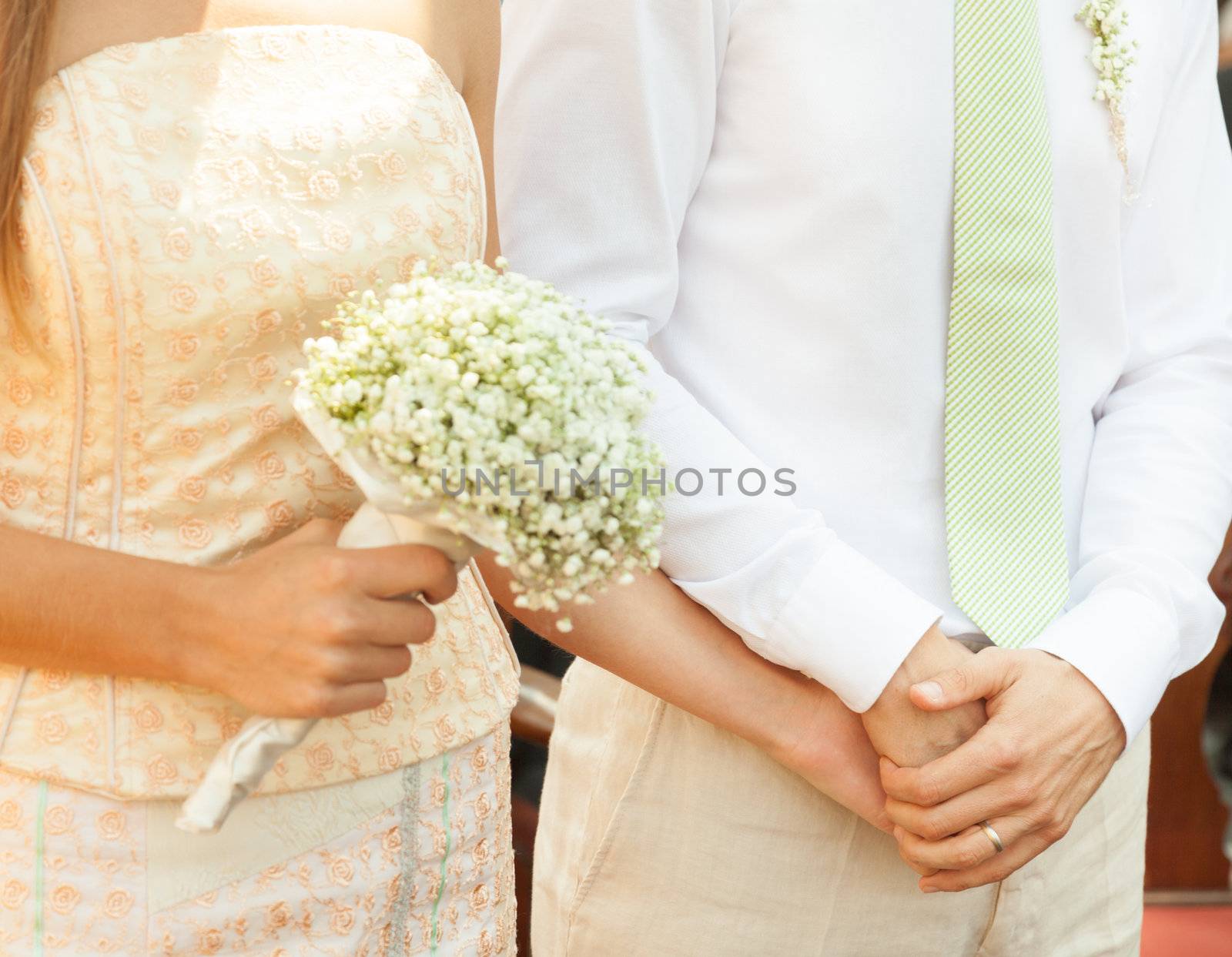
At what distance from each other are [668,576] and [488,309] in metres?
0.57

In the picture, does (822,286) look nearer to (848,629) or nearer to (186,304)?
(848,629)

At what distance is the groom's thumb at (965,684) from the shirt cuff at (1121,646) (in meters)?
0.08

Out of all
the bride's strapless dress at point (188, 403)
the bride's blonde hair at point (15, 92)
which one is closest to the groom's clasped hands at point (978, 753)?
the bride's strapless dress at point (188, 403)

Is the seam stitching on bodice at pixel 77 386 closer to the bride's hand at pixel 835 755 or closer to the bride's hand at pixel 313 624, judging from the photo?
the bride's hand at pixel 313 624

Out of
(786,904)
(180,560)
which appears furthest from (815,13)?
(786,904)

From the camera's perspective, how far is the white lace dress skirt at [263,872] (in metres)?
1.07

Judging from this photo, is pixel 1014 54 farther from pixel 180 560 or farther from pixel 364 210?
pixel 180 560

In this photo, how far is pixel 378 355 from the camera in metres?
0.89

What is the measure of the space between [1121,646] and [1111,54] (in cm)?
70

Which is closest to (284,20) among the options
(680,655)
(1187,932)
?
(680,655)

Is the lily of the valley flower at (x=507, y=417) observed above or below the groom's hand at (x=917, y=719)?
above

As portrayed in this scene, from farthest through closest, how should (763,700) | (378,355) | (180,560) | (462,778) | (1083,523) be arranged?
(1083,523), (763,700), (462,778), (180,560), (378,355)

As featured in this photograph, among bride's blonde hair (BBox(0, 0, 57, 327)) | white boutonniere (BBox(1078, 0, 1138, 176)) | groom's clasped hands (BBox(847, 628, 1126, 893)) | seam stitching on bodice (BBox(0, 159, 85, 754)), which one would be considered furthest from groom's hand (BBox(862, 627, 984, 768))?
bride's blonde hair (BBox(0, 0, 57, 327))

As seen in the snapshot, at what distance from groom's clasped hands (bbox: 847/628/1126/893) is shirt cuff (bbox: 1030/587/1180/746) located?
2 cm
